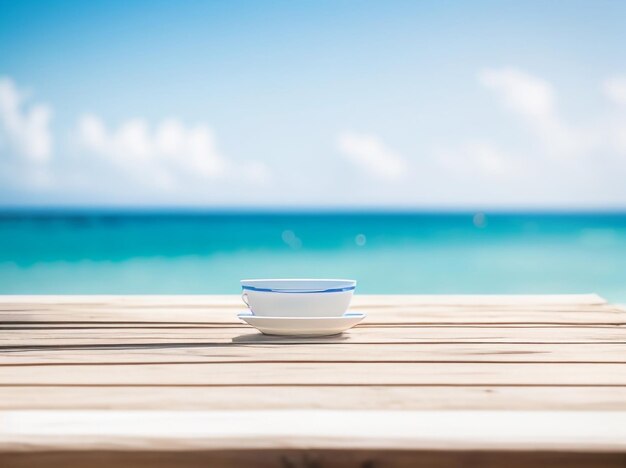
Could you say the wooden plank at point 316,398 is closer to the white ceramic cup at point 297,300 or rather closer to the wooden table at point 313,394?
the wooden table at point 313,394

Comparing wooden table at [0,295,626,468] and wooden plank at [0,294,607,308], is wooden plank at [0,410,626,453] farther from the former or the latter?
wooden plank at [0,294,607,308]

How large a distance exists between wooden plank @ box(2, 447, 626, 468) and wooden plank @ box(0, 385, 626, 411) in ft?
0.24

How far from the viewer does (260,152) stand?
27.6m

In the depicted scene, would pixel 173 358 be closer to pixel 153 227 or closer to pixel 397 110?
pixel 153 227

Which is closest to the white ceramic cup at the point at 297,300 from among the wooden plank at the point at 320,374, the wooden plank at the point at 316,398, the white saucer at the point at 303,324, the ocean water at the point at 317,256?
the white saucer at the point at 303,324

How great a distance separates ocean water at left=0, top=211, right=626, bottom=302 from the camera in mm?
10836

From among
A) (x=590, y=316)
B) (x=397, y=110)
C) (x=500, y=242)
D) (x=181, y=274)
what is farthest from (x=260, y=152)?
(x=590, y=316)

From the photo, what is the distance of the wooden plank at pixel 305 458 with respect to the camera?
56cm

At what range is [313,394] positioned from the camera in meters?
0.68

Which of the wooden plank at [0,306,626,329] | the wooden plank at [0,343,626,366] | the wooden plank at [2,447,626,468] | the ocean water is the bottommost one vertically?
the wooden plank at [2,447,626,468]

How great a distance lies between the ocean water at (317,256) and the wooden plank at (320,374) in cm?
863


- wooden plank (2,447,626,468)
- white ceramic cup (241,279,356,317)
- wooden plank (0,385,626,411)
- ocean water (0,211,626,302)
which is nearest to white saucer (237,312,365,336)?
white ceramic cup (241,279,356,317)

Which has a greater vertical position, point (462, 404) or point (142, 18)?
point (142, 18)

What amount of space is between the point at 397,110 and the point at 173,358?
91.7ft
